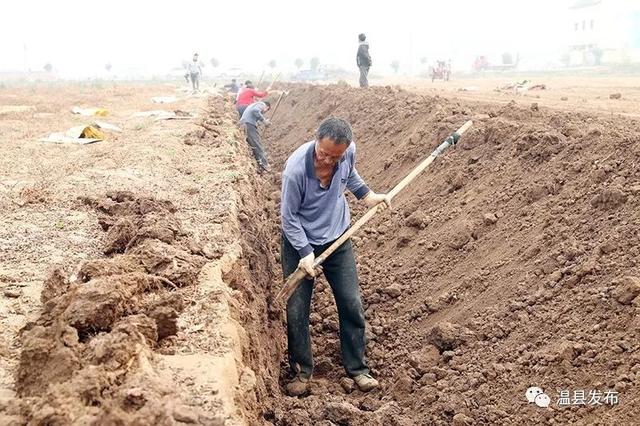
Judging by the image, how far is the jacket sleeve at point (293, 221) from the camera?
4469 millimetres

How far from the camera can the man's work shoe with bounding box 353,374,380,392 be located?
4867mm

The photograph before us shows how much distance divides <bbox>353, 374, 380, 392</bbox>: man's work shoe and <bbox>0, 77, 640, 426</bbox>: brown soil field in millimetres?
63

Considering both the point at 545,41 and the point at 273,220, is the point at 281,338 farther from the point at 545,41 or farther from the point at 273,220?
the point at 545,41

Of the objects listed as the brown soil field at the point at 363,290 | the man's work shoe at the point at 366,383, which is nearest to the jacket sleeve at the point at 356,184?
the brown soil field at the point at 363,290

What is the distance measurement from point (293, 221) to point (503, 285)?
1877 millimetres

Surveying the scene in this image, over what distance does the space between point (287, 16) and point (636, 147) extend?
408 ft

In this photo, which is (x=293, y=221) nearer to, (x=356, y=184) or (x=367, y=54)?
(x=356, y=184)

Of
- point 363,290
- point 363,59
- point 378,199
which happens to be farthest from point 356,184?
point 363,59

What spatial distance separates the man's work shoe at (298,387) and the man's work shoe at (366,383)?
411 mm

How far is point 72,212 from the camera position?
6.00m

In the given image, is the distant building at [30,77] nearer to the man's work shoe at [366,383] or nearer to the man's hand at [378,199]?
the man's hand at [378,199]

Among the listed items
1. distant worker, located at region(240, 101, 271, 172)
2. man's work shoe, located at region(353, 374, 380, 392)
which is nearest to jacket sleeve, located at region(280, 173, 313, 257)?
man's work shoe, located at region(353, 374, 380, 392)

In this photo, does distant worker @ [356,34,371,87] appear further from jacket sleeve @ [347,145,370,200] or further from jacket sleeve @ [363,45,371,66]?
jacket sleeve @ [347,145,370,200]

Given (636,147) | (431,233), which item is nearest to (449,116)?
(431,233)
